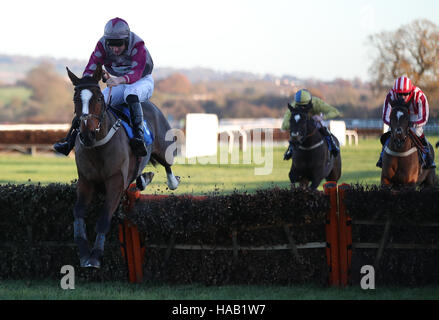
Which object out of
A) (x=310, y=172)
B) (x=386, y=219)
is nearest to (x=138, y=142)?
(x=386, y=219)

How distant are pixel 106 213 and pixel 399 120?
3.25 meters

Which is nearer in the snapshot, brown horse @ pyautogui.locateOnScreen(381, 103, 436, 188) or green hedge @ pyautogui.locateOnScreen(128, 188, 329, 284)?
green hedge @ pyautogui.locateOnScreen(128, 188, 329, 284)

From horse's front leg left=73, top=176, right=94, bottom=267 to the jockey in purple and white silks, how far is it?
56 centimetres

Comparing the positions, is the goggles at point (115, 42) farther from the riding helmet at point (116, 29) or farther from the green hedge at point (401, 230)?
the green hedge at point (401, 230)

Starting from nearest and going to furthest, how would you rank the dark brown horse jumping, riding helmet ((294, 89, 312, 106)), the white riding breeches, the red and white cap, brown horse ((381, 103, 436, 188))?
the white riding breeches < the red and white cap < brown horse ((381, 103, 436, 188)) < riding helmet ((294, 89, 312, 106)) < the dark brown horse jumping

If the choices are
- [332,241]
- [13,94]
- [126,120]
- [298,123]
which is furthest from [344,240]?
[13,94]

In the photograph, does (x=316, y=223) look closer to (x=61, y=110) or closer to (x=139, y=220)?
(x=139, y=220)

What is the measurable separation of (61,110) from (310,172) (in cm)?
5327

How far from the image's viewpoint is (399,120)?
22.6 feet

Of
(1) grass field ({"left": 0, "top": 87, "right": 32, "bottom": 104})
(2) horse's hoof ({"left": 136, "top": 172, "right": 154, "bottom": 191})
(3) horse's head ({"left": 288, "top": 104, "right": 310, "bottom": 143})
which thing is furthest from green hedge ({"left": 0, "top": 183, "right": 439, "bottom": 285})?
(1) grass field ({"left": 0, "top": 87, "right": 32, "bottom": 104})

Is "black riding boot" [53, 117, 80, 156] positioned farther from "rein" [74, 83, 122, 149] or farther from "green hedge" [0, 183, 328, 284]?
"green hedge" [0, 183, 328, 284]

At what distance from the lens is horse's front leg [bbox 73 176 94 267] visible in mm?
5273

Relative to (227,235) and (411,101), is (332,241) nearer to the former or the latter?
(227,235)

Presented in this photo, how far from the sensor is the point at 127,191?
5613 mm
